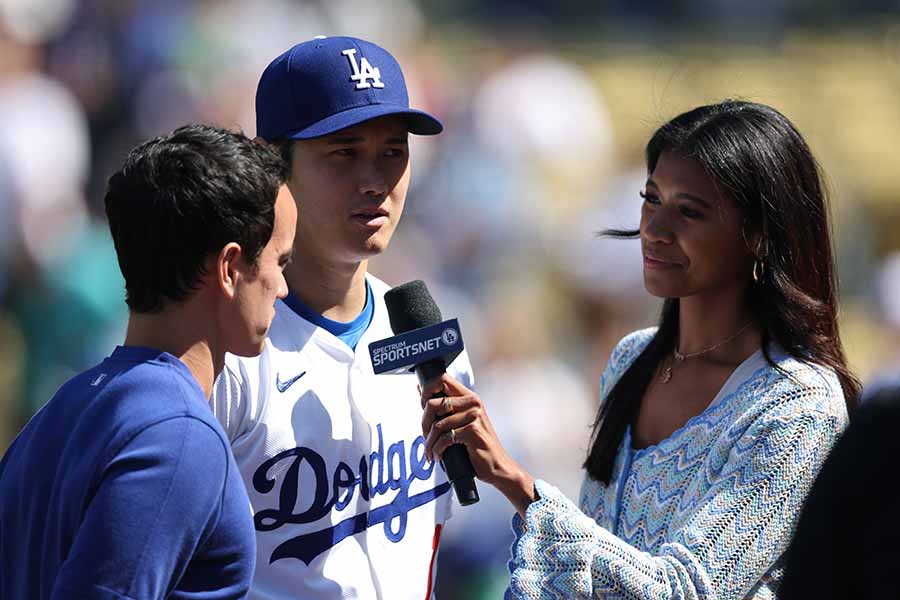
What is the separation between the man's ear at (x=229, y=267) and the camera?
1967mm

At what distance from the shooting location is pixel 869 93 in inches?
416

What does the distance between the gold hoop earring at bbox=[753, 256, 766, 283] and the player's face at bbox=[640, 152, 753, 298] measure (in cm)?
3

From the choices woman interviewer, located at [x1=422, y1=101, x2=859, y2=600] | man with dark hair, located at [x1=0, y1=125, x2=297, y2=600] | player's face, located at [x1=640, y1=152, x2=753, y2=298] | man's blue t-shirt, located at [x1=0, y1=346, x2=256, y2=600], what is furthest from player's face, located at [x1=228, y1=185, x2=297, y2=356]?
player's face, located at [x1=640, y1=152, x2=753, y2=298]

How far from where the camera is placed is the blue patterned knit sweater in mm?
2330

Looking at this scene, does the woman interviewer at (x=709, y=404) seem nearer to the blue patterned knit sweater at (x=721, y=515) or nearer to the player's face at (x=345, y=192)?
the blue patterned knit sweater at (x=721, y=515)

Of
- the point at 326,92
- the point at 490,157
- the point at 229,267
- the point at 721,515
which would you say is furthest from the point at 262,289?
the point at 490,157

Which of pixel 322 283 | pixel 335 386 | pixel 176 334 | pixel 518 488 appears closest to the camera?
pixel 176 334

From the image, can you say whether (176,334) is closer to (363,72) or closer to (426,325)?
(426,325)

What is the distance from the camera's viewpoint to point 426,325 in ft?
8.59

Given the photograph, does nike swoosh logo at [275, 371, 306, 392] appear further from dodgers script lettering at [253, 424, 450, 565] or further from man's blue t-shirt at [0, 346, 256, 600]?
man's blue t-shirt at [0, 346, 256, 600]

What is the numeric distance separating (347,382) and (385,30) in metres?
6.21

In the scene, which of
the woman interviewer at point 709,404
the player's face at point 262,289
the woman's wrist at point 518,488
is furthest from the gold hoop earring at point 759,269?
the player's face at point 262,289

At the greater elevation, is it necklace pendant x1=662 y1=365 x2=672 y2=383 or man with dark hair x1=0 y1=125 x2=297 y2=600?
man with dark hair x1=0 y1=125 x2=297 y2=600

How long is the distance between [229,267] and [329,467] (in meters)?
0.70
